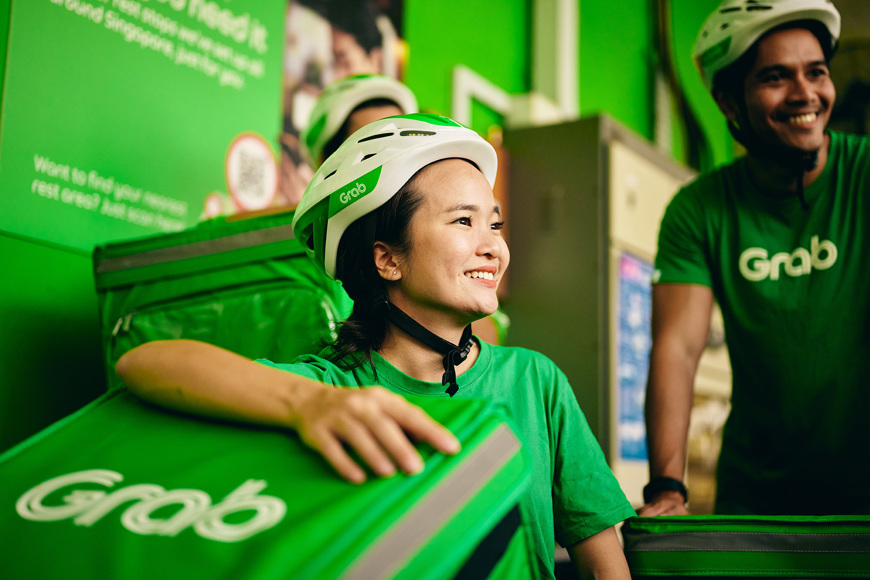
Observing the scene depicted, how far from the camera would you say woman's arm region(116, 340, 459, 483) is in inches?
28.6

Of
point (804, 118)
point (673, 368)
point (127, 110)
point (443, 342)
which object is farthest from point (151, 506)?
point (127, 110)

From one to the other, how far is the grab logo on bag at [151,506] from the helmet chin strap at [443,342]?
0.55 m

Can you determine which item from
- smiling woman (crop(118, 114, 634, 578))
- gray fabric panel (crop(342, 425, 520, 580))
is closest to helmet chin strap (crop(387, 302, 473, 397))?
smiling woman (crop(118, 114, 634, 578))

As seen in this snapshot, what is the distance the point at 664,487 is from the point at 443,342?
630 mm

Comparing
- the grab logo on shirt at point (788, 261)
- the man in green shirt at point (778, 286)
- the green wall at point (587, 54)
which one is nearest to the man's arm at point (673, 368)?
the man in green shirt at point (778, 286)

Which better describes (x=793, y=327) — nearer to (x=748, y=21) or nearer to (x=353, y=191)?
(x=748, y=21)

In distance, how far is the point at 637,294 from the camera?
3895 mm

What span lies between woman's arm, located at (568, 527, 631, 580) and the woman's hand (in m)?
0.58

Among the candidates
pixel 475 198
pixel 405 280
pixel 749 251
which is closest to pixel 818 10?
pixel 749 251

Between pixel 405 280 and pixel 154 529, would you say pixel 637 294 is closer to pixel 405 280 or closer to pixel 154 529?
pixel 405 280

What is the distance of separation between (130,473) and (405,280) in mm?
653

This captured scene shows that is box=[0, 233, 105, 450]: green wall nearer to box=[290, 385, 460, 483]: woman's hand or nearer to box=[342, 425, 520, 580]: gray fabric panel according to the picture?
box=[290, 385, 460, 483]: woman's hand

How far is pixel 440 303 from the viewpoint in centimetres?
133

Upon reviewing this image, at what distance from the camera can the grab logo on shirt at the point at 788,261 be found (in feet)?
5.76
